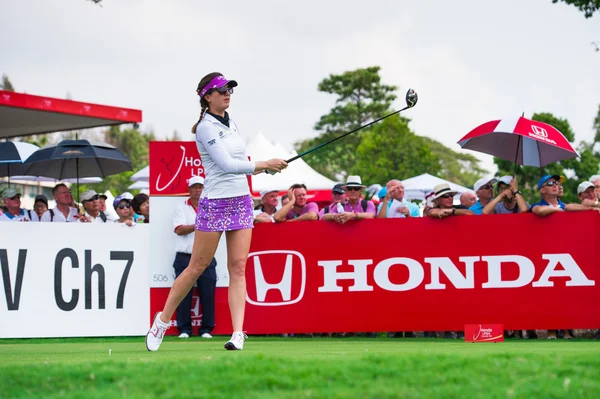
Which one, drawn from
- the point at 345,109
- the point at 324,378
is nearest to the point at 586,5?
the point at 324,378

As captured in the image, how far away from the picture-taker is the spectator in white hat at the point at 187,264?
1154cm

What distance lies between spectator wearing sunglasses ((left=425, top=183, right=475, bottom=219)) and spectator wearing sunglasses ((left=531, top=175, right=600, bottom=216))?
31.8 inches

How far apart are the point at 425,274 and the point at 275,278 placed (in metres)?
1.82

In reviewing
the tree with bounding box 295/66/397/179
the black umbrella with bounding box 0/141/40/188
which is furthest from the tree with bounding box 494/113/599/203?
the black umbrella with bounding box 0/141/40/188

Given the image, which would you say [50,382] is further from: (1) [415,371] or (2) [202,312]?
(2) [202,312]

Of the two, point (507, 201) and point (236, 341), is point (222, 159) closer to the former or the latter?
point (236, 341)

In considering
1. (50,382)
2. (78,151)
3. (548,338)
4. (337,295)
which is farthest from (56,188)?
(50,382)

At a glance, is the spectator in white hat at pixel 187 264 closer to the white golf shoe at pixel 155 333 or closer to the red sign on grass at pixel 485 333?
the red sign on grass at pixel 485 333

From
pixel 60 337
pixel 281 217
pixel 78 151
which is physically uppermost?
pixel 78 151

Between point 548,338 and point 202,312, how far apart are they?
4.21 meters

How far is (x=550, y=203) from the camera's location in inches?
453

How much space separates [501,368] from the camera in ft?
17.2

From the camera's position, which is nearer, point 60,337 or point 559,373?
point 559,373

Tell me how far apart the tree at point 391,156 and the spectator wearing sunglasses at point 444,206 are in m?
53.8
